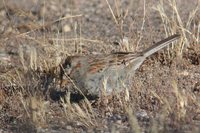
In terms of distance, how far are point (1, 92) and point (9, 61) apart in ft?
5.40

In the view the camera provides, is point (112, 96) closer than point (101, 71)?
Yes

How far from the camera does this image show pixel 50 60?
8.40m

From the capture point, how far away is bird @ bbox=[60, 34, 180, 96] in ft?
23.9

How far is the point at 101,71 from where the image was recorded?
742cm

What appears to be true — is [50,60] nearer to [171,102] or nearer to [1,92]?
[1,92]

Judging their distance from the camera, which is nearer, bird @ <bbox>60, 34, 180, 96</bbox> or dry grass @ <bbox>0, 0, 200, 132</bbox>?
dry grass @ <bbox>0, 0, 200, 132</bbox>

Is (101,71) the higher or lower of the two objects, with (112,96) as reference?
higher

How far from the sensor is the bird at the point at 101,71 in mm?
7289

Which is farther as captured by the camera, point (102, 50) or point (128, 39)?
point (102, 50)

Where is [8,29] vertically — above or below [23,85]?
above

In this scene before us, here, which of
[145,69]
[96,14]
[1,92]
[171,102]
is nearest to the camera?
[171,102]

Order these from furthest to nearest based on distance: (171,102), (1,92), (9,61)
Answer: (9,61) → (1,92) → (171,102)

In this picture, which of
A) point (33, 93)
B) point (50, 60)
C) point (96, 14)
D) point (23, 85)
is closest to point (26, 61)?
point (50, 60)

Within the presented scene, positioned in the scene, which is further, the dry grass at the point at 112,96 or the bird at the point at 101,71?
the bird at the point at 101,71
